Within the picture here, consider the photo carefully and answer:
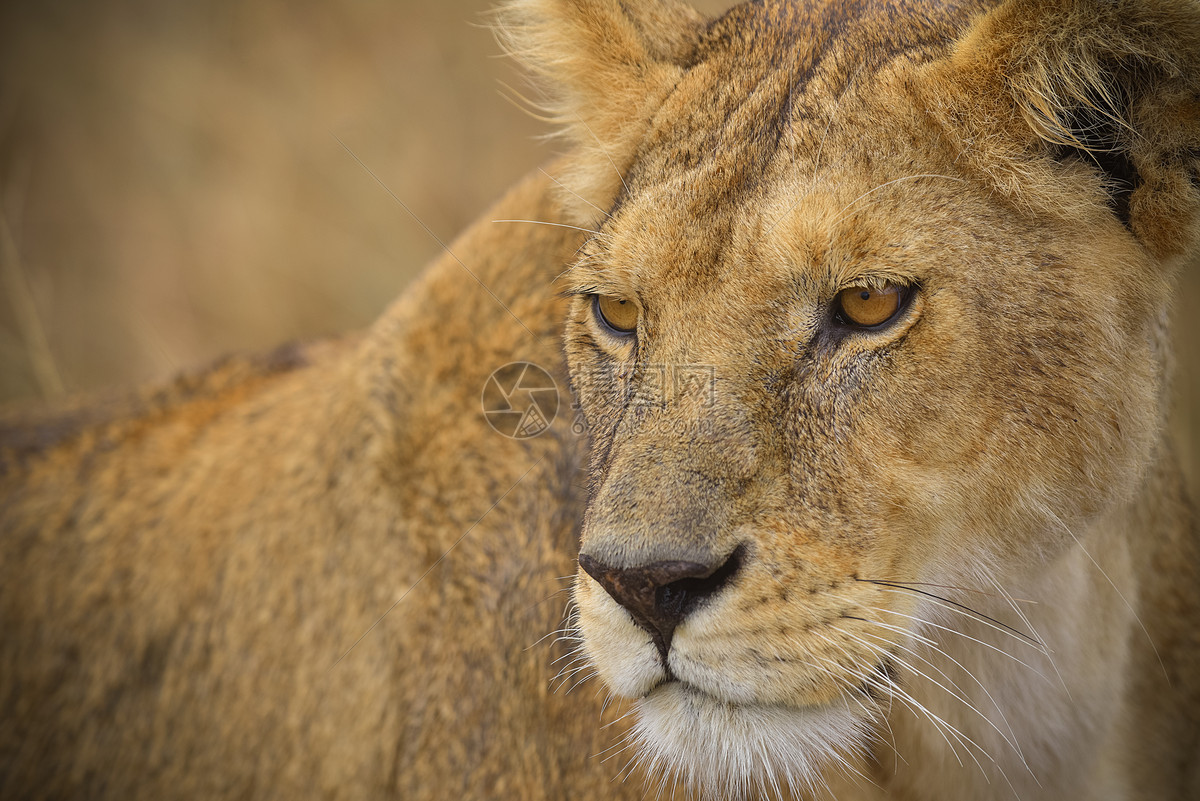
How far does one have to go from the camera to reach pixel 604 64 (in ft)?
9.37

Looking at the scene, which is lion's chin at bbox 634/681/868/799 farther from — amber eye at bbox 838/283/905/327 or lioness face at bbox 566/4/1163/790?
amber eye at bbox 838/283/905/327

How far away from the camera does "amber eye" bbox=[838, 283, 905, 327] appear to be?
2090mm

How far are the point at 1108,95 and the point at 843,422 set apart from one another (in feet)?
2.91

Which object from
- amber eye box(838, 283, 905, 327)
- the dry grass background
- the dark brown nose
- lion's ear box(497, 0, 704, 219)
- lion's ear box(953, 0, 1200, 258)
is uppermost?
the dry grass background

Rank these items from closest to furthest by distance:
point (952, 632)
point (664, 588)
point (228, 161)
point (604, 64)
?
point (664, 588) < point (952, 632) < point (604, 64) < point (228, 161)

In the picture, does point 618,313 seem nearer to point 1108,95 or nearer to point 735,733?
point 735,733

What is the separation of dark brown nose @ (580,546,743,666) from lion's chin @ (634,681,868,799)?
16 cm

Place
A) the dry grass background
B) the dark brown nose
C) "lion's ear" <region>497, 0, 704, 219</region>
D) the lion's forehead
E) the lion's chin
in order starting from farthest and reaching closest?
the dry grass background → "lion's ear" <region>497, 0, 704, 219</region> → the lion's forehead → the lion's chin → the dark brown nose

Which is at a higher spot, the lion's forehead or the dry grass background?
the dry grass background

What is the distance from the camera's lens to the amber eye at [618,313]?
2.51 meters

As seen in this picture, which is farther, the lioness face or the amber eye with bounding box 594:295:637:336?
the amber eye with bounding box 594:295:637:336

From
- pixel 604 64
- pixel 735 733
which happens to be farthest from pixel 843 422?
pixel 604 64

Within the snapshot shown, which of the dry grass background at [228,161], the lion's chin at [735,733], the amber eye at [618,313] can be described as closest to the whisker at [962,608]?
the lion's chin at [735,733]

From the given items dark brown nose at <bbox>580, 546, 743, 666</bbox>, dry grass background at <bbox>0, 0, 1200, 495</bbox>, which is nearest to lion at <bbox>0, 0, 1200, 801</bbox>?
dark brown nose at <bbox>580, 546, 743, 666</bbox>
